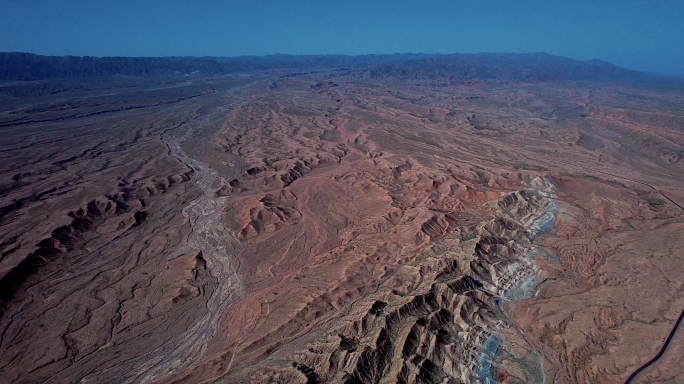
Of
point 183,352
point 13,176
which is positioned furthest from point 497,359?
point 13,176

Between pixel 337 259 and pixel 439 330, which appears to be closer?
pixel 439 330

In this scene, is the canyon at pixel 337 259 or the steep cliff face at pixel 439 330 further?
the canyon at pixel 337 259

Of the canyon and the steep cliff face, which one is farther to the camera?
the canyon

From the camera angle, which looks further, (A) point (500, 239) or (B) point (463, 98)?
(B) point (463, 98)

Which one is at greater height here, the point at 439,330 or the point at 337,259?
the point at 439,330

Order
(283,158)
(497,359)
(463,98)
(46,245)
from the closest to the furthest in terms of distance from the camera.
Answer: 1. (497,359)
2. (46,245)
3. (283,158)
4. (463,98)

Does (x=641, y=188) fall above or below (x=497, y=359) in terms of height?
above

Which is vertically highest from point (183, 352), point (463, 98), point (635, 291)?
point (463, 98)

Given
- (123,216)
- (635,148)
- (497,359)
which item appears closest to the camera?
(497,359)

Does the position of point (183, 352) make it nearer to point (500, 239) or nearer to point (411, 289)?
point (411, 289)

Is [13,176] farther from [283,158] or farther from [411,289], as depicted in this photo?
[411,289]
